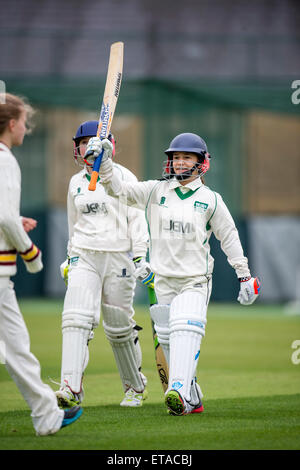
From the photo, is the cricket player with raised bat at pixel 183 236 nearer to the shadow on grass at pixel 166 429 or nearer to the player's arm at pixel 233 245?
the player's arm at pixel 233 245

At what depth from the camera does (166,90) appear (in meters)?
17.2

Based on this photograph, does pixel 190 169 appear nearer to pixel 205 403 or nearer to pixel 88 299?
pixel 88 299

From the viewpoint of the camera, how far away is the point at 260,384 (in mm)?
7914

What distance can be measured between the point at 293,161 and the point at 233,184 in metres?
4.05

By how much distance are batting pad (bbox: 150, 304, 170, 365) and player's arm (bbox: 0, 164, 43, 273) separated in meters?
1.60

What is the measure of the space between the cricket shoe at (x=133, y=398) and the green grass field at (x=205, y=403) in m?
0.07

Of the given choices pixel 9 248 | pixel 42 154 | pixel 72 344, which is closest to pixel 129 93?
pixel 42 154

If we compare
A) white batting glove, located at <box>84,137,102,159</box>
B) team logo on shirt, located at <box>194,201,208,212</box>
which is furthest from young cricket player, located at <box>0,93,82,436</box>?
team logo on shirt, located at <box>194,201,208,212</box>

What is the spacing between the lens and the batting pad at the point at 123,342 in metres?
6.52

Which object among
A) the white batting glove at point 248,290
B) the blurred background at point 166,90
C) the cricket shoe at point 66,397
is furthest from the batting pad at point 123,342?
the blurred background at point 166,90

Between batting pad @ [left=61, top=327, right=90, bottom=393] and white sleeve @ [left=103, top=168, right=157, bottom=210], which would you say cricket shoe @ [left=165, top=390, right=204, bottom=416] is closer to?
→ batting pad @ [left=61, top=327, right=90, bottom=393]

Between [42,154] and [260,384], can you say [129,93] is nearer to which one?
[42,154]

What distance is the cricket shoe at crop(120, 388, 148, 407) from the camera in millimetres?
6578
